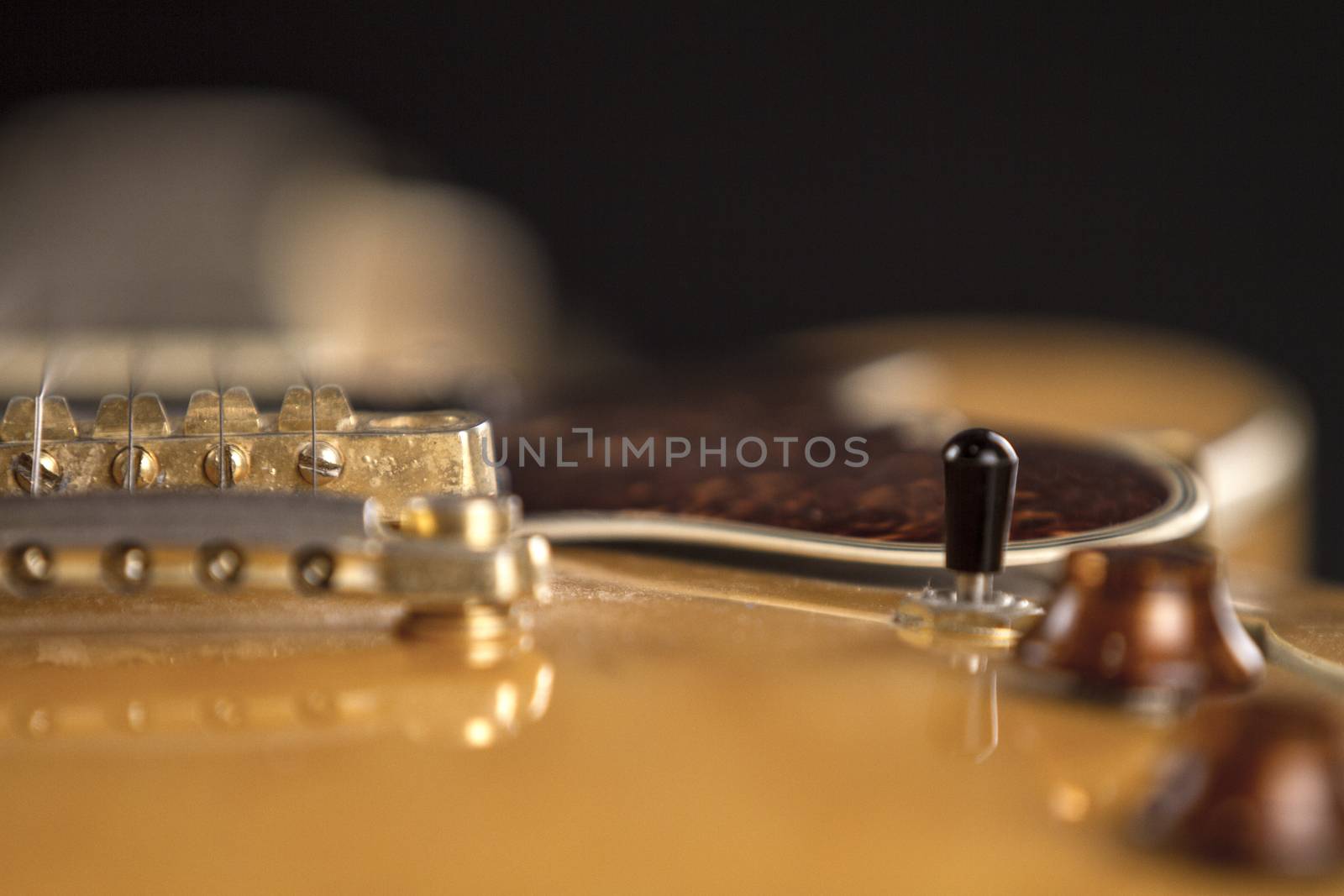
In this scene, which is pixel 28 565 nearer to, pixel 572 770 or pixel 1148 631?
pixel 572 770

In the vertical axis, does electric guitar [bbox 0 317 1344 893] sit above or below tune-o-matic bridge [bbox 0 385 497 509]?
below

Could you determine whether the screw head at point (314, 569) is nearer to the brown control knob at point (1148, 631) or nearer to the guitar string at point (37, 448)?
the guitar string at point (37, 448)

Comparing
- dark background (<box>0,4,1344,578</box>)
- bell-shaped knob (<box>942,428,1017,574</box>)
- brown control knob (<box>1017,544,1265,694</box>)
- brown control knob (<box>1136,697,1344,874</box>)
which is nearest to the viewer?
brown control knob (<box>1136,697,1344,874</box>)

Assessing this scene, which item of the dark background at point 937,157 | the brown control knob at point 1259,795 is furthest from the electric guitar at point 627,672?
the dark background at point 937,157

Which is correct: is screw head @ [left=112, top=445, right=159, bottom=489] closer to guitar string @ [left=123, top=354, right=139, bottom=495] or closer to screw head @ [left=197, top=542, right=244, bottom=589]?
guitar string @ [left=123, top=354, right=139, bottom=495]

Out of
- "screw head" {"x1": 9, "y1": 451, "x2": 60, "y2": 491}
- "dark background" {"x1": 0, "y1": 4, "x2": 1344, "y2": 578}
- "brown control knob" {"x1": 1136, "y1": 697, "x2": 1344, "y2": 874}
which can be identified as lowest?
"brown control knob" {"x1": 1136, "y1": 697, "x2": 1344, "y2": 874}

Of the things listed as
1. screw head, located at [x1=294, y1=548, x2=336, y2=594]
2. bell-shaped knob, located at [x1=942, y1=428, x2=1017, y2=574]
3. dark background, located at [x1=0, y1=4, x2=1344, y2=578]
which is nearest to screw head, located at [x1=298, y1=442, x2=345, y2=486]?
screw head, located at [x1=294, y1=548, x2=336, y2=594]

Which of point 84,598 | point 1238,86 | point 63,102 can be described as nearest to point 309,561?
point 84,598

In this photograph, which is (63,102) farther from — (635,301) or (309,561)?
(309,561)
